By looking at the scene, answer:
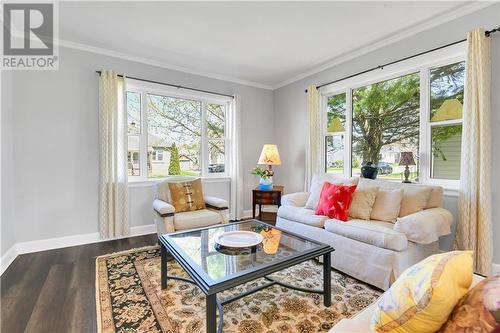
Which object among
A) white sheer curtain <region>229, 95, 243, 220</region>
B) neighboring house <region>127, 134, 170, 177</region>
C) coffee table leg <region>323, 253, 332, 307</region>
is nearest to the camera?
coffee table leg <region>323, 253, 332, 307</region>

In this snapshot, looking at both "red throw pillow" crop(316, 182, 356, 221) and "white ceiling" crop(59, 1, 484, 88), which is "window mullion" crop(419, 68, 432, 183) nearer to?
"white ceiling" crop(59, 1, 484, 88)

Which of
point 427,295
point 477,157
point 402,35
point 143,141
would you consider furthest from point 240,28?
point 427,295

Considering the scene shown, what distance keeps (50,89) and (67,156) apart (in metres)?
0.86

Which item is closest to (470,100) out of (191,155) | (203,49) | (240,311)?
(240,311)

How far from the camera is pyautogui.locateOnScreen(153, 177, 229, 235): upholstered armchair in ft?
9.31

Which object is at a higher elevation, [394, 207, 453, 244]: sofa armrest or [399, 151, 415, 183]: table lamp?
[399, 151, 415, 183]: table lamp

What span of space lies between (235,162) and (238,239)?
2.53 m

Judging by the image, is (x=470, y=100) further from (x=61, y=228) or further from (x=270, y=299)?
(x=61, y=228)

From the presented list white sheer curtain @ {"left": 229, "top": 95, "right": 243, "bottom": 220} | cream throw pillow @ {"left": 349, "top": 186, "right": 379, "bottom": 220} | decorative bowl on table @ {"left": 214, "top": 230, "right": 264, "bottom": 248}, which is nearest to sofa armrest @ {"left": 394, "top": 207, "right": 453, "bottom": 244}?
cream throw pillow @ {"left": 349, "top": 186, "right": 379, "bottom": 220}

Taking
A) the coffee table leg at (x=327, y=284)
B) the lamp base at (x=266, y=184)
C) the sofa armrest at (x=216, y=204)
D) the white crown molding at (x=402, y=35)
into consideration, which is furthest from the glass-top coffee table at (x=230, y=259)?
the white crown molding at (x=402, y=35)

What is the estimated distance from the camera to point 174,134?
409 centimetres

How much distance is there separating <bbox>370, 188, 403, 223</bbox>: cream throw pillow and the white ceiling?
6.22ft

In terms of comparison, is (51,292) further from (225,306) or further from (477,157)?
(477,157)

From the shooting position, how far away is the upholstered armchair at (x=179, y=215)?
284 cm
